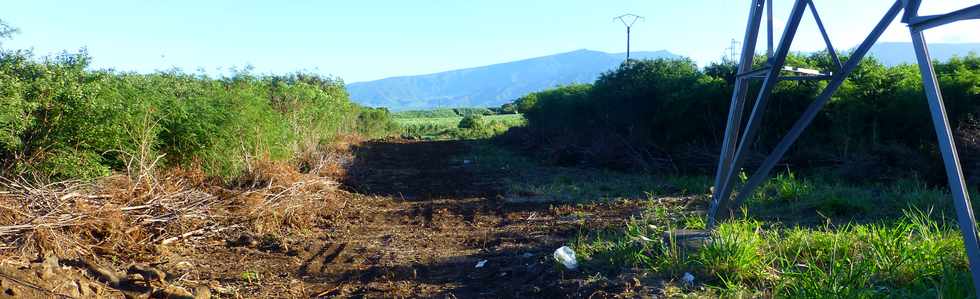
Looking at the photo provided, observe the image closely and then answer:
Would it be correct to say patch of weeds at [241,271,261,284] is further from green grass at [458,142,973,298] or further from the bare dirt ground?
green grass at [458,142,973,298]

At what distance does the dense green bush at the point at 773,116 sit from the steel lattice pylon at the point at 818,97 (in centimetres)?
501

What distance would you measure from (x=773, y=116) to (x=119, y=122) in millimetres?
10783

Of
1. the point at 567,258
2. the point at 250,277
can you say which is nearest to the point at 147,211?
the point at 250,277

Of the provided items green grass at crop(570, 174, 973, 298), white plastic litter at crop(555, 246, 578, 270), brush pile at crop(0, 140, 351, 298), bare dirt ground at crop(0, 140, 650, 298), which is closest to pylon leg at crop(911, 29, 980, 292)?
green grass at crop(570, 174, 973, 298)

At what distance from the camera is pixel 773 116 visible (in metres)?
12.7

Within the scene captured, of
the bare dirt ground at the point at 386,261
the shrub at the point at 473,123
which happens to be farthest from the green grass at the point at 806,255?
the shrub at the point at 473,123

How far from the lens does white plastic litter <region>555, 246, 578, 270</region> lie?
5.39 meters

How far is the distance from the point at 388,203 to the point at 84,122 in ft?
15.5

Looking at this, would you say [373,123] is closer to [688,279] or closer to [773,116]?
[773,116]

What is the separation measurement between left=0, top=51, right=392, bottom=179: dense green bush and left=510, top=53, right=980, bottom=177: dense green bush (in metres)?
7.60

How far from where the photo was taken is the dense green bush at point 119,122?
6.92 m

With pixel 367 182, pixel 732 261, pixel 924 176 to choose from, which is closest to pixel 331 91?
pixel 367 182

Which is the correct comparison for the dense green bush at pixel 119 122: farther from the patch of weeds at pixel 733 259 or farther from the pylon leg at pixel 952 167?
the pylon leg at pixel 952 167

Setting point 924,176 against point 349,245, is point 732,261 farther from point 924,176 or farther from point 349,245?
point 924,176
